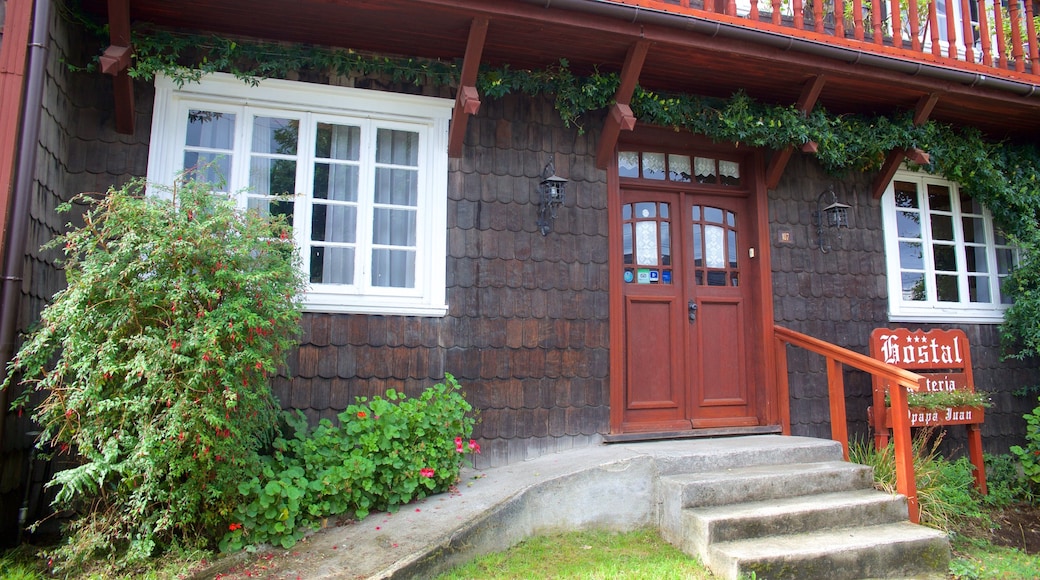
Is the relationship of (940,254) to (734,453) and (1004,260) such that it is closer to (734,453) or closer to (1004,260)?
(1004,260)

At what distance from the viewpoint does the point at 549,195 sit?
4.90m

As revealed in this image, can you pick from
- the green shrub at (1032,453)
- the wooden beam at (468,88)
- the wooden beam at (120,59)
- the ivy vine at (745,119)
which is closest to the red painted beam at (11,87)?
the wooden beam at (120,59)

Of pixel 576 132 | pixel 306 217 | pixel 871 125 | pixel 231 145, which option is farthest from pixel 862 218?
pixel 231 145

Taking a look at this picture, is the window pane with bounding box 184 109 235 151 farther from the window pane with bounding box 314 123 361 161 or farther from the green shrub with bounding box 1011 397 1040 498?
the green shrub with bounding box 1011 397 1040 498

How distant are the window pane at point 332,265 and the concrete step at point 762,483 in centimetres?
273

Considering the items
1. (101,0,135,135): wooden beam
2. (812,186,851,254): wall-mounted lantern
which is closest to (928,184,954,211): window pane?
(812,186,851,254): wall-mounted lantern

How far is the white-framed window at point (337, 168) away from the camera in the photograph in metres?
4.53

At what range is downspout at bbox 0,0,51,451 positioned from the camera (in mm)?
3336

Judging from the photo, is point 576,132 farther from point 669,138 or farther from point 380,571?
point 380,571

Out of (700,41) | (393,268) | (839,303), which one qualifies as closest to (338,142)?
(393,268)

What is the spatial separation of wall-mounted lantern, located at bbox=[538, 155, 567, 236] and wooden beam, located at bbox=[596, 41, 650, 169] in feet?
1.50

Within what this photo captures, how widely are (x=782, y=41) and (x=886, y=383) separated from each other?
303cm

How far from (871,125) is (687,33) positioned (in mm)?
2294

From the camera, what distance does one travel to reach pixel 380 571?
297 centimetres
